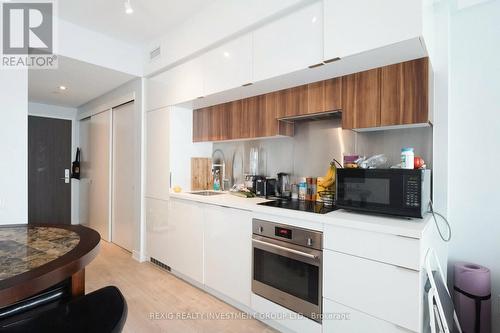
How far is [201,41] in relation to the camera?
249 cm

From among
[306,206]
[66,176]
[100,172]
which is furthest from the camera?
[66,176]

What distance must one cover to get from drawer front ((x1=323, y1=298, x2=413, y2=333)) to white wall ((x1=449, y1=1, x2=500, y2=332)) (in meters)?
0.96

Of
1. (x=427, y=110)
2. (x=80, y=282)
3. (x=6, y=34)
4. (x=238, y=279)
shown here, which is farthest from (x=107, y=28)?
(x=427, y=110)

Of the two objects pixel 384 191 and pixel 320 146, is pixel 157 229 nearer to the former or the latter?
pixel 320 146

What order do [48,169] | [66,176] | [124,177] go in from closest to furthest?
[124,177] < [48,169] < [66,176]

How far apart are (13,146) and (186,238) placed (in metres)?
1.69

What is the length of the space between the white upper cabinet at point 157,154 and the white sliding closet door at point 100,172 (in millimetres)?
1259

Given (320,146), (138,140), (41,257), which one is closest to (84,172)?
(138,140)

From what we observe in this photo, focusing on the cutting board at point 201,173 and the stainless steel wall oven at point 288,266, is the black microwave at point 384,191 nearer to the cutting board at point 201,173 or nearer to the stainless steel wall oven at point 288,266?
the stainless steel wall oven at point 288,266

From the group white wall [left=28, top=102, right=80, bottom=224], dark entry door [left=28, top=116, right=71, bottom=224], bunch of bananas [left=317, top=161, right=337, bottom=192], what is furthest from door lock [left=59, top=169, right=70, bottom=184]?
bunch of bananas [left=317, top=161, right=337, bottom=192]

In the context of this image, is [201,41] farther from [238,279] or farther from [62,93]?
[62,93]

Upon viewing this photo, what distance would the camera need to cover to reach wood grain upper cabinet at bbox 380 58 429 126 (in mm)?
1526

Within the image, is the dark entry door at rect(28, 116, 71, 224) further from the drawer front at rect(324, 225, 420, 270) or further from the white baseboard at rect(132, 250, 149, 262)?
the drawer front at rect(324, 225, 420, 270)

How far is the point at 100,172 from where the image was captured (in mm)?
4379
